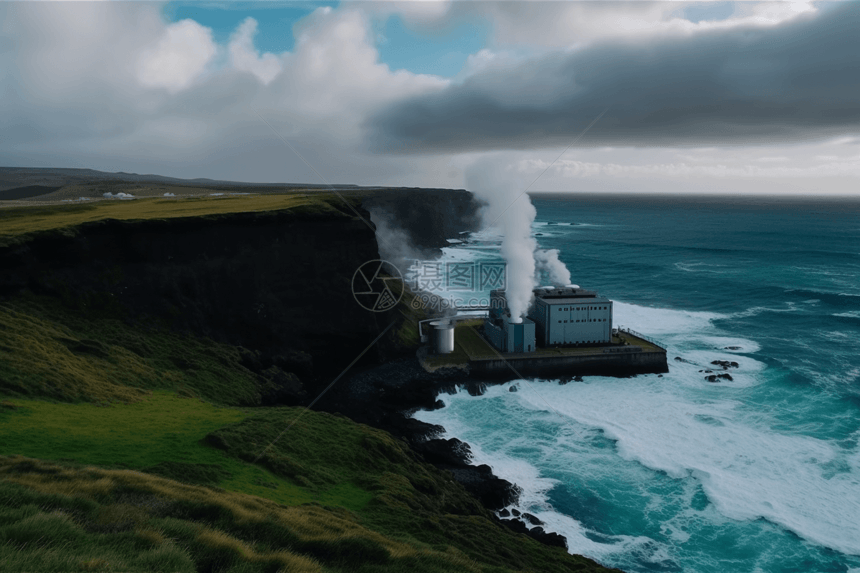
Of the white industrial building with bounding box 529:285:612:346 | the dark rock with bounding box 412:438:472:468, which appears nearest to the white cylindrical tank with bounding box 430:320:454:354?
the white industrial building with bounding box 529:285:612:346

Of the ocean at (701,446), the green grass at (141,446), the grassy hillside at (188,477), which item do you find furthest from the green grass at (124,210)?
the ocean at (701,446)

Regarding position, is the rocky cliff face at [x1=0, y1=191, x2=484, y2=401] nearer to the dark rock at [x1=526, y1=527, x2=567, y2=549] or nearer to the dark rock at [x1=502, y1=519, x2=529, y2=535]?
the dark rock at [x1=502, y1=519, x2=529, y2=535]

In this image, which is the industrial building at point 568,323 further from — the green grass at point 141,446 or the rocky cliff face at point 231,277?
the green grass at point 141,446

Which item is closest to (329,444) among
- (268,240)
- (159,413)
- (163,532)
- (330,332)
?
(159,413)

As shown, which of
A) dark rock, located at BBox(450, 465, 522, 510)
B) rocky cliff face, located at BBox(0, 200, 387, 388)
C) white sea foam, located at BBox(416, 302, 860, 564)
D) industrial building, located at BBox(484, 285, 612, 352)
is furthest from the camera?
industrial building, located at BBox(484, 285, 612, 352)

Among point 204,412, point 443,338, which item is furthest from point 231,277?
point 204,412

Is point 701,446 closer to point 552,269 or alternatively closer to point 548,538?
point 548,538

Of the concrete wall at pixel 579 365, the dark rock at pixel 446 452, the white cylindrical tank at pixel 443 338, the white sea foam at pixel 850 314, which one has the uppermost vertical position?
the white cylindrical tank at pixel 443 338
